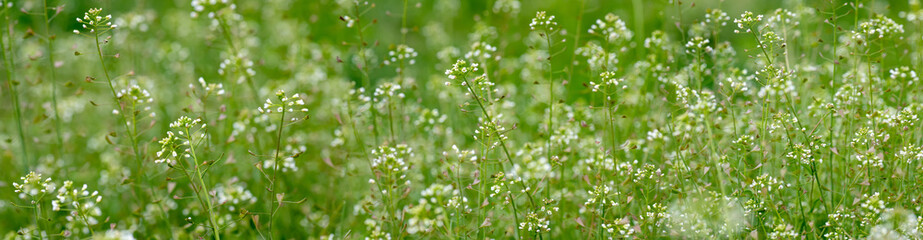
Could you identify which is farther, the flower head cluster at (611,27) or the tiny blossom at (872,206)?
the flower head cluster at (611,27)

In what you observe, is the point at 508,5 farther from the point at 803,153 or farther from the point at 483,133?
the point at 803,153

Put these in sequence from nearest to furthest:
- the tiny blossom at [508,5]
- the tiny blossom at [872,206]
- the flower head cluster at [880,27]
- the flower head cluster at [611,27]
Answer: the tiny blossom at [872,206] → the flower head cluster at [880,27] → the flower head cluster at [611,27] → the tiny blossom at [508,5]

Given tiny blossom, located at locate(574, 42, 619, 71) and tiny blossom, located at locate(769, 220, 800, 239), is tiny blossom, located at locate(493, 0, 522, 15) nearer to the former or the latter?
tiny blossom, located at locate(574, 42, 619, 71)

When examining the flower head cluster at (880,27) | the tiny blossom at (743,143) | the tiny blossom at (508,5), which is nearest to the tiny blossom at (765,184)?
the tiny blossom at (743,143)

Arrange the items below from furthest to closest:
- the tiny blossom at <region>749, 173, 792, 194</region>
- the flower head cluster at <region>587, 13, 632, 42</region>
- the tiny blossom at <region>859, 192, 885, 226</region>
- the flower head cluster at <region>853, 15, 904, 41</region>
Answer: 1. the flower head cluster at <region>587, 13, 632, 42</region>
2. the flower head cluster at <region>853, 15, 904, 41</region>
3. the tiny blossom at <region>749, 173, 792, 194</region>
4. the tiny blossom at <region>859, 192, 885, 226</region>

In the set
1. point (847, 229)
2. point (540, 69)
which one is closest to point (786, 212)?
point (847, 229)

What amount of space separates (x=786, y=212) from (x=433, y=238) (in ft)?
4.58

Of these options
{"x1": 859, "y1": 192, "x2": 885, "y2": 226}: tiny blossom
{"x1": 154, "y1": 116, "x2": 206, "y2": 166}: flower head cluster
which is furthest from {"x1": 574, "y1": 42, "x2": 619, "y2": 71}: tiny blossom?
{"x1": 154, "y1": 116, "x2": 206, "y2": 166}: flower head cluster

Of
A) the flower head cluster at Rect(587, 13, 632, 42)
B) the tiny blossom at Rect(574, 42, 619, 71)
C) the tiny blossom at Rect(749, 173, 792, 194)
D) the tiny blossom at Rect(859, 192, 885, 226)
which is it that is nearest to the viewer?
the tiny blossom at Rect(859, 192, 885, 226)

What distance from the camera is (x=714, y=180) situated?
2.78m

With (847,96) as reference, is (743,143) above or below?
below

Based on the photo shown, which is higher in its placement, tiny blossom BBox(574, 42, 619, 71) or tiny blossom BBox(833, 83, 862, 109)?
tiny blossom BBox(833, 83, 862, 109)

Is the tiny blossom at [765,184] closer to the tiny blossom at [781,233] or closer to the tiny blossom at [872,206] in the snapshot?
the tiny blossom at [781,233]

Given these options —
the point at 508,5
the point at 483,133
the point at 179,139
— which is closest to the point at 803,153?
the point at 483,133
